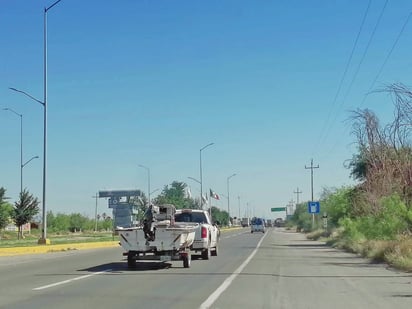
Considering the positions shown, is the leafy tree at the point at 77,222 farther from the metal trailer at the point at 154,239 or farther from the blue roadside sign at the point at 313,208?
the metal trailer at the point at 154,239

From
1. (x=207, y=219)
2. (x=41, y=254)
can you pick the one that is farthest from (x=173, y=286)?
(x=41, y=254)

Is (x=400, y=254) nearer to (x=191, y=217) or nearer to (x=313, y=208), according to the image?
(x=191, y=217)

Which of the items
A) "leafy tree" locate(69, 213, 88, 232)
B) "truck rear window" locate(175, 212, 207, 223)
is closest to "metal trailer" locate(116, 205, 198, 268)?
"truck rear window" locate(175, 212, 207, 223)

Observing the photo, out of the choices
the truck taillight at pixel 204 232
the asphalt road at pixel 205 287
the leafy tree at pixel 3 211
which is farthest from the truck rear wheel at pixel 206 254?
the leafy tree at pixel 3 211

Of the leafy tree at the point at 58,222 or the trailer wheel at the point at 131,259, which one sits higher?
the leafy tree at the point at 58,222

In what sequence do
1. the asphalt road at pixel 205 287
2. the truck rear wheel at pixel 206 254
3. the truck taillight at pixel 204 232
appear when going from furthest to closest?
the truck rear wheel at pixel 206 254
the truck taillight at pixel 204 232
the asphalt road at pixel 205 287

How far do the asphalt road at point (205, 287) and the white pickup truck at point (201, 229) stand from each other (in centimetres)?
265

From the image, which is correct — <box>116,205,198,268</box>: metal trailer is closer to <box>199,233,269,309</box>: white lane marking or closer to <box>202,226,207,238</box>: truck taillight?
<box>199,233,269,309</box>: white lane marking

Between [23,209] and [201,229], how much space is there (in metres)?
59.9

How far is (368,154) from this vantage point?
42.7 meters

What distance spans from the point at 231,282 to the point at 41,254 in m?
20.8

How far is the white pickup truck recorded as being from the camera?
91.0 ft

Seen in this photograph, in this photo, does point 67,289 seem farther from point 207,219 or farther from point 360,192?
point 360,192

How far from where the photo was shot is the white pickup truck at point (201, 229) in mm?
27750
